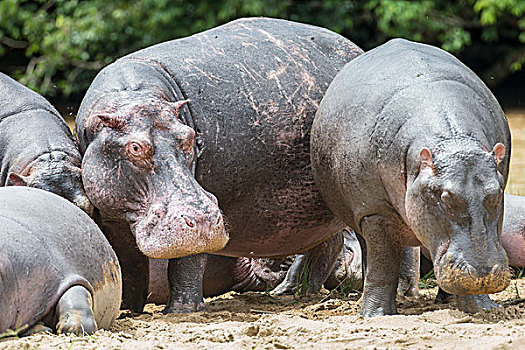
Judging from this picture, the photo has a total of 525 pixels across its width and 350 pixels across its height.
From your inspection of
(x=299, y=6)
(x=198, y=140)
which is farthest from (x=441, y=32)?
(x=198, y=140)

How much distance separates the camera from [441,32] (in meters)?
15.0

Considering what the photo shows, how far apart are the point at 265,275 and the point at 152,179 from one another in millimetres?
2032

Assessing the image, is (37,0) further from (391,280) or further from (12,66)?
(391,280)

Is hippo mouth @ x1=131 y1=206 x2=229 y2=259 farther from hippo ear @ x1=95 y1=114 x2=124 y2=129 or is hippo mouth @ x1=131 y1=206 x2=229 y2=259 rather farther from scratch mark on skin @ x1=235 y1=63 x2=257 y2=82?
scratch mark on skin @ x1=235 y1=63 x2=257 y2=82

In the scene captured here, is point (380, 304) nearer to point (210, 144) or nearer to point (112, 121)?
point (210, 144)

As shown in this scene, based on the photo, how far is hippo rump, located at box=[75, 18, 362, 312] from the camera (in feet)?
13.5

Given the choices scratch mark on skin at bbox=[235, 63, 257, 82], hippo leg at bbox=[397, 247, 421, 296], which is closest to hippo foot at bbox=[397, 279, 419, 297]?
hippo leg at bbox=[397, 247, 421, 296]

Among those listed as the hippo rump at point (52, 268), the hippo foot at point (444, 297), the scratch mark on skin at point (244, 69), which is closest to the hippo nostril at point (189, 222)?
the hippo rump at point (52, 268)

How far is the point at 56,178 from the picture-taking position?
4.46 m

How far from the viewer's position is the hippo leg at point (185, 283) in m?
4.56

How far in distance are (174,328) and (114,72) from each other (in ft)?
5.23

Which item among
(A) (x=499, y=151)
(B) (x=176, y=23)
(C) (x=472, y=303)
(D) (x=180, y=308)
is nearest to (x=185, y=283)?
(D) (x=180, y=308)

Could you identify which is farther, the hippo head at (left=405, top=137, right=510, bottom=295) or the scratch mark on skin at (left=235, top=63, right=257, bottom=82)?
the scratch mark on skin at (left=235, top=63, right=257, bottom=82)

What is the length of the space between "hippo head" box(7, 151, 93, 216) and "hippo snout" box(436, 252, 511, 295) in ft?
6.21
